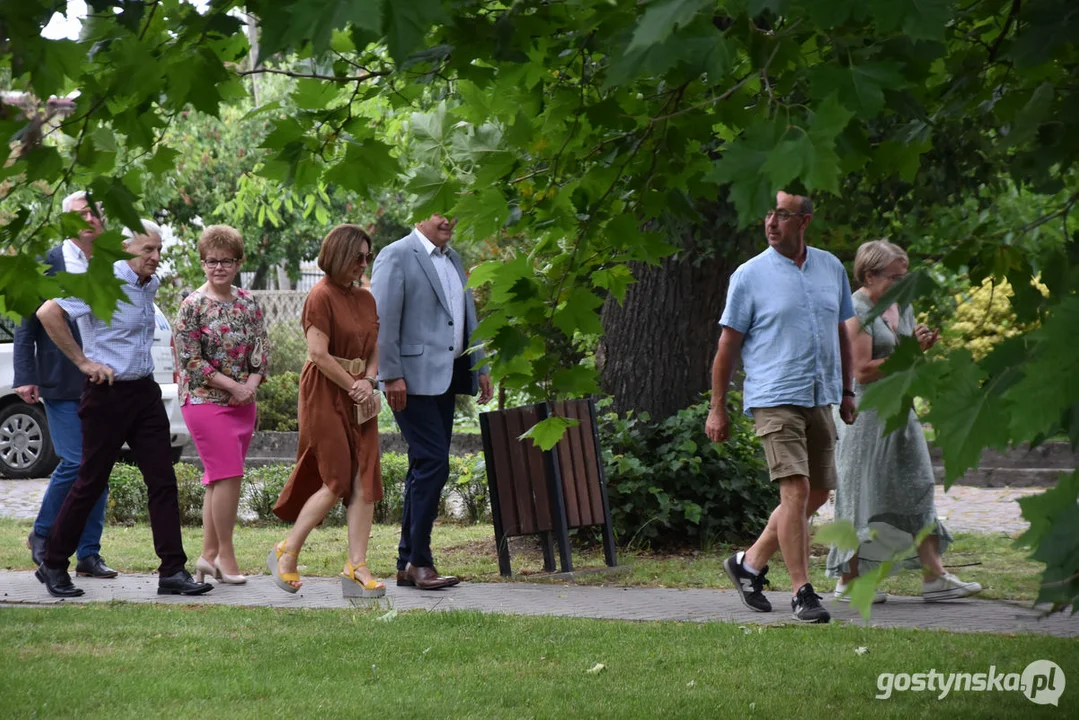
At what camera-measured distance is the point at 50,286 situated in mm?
3576

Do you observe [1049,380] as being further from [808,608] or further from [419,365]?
[419,365]

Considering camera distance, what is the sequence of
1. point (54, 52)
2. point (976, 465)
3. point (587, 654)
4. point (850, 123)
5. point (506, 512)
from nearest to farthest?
point (976, 465) → point (850, 123) → point (54, 52) → point (587, 654) → point (506, 512)

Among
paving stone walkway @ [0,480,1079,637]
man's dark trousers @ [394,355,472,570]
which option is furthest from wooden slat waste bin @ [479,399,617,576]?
man's dark trousers @ [394,355,472,570]

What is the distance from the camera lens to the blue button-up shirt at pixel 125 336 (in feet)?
24.1

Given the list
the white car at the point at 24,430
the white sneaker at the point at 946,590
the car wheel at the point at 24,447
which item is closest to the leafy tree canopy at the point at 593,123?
the white sneaker at the point at 946,590

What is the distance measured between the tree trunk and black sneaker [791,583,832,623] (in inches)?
140

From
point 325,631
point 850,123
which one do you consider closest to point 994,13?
point 850,123

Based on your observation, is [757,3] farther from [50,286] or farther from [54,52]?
[50,286]

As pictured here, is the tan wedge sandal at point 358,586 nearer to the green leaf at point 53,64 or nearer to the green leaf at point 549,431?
the green leaf at point 549,431

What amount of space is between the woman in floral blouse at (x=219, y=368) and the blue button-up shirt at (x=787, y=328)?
2747mm

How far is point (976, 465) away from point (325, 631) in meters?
4.26

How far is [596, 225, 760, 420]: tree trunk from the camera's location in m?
9.95

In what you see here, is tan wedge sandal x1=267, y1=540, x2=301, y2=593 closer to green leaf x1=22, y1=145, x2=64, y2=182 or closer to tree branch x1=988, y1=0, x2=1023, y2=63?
green leaf x1=22, y1=145, x2=64, y2=182

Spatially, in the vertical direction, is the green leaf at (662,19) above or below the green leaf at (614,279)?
above
